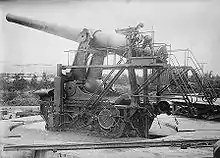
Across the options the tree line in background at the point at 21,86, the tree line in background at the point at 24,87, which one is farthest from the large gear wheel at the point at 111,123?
the tree line in background at the point at 21,86

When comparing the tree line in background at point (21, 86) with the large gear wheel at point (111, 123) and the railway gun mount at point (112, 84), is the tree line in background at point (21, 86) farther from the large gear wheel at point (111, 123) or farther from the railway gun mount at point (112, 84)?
the large gear wheel at point (111, 123)

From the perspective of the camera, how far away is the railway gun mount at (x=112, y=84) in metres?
6.73

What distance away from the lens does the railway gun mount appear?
22.1 feet

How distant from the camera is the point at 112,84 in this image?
688 centimetres

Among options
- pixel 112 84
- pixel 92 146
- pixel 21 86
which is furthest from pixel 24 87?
pixel 92 146

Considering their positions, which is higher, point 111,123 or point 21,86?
point 21,86

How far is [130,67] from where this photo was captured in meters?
6.58

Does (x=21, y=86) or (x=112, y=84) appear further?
(x=21, y=86)

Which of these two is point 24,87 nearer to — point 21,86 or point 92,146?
point 21,86

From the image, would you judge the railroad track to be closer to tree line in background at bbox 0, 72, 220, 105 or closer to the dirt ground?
the dirt ground

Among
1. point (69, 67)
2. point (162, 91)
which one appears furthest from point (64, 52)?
point (162, 91)

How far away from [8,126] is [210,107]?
4.77 metres

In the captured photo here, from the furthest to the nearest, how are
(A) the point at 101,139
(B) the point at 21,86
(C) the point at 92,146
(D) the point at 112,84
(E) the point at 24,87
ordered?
(E) the point at 24,87
(B) the point at 21,86
(D) the point at 112,84
(A) the point at 101,139
(C) the point at 92,146

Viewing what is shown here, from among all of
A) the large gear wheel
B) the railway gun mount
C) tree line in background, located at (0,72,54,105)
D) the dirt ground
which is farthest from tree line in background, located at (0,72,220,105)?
the large gear wheel
